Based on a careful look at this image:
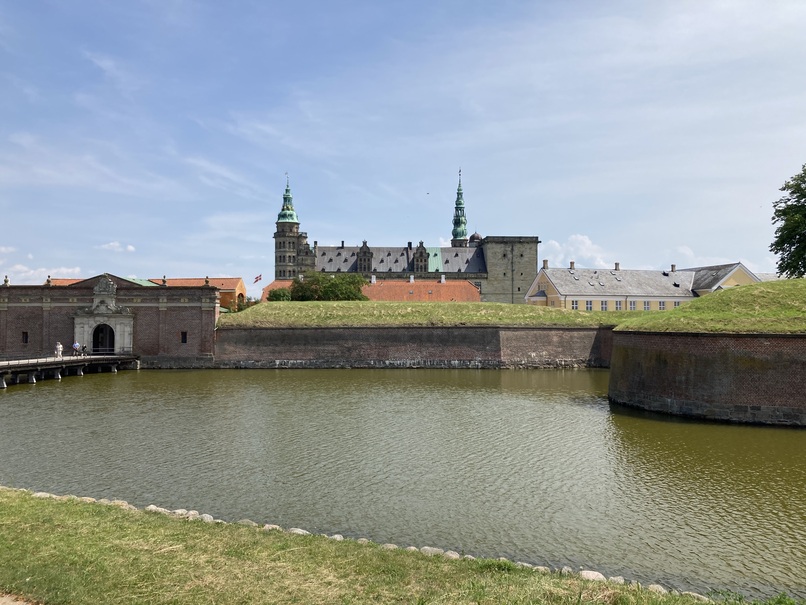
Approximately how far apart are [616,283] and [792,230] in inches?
814

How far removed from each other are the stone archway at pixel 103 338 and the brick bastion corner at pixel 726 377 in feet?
106

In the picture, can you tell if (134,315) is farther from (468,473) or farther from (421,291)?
(468,473)

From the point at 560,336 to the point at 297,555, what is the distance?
107 feet

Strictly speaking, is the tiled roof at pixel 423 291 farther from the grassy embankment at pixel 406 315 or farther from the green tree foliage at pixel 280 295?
the grassy embankment at pixel 406 315

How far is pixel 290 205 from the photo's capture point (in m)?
78.7

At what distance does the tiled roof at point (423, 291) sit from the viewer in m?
58.5

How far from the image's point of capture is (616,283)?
5359cm

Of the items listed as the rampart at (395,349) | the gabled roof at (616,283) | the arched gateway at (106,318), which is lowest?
the rampart at (395,349)

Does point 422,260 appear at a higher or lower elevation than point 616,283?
higher

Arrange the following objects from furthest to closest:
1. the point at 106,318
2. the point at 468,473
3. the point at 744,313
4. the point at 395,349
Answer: the point at 395,349 → the point at 106,318 → the point at 744,313 → the point at 468,473

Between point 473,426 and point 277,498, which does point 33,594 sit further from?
point 473,426

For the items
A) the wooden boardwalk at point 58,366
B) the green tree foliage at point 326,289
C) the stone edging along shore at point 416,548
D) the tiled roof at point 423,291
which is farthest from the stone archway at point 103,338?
the stone edging along shore at point 416,548

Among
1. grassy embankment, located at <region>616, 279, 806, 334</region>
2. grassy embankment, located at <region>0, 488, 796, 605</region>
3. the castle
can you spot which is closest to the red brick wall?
grassy embankment, located at <region>616, 279, 806, 334</region>

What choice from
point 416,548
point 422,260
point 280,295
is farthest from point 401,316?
point 422,260
